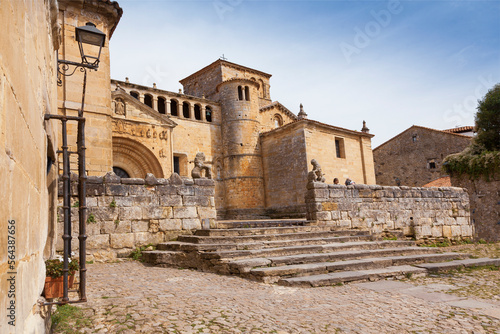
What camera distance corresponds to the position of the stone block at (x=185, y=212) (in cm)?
875

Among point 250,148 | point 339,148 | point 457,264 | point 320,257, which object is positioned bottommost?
point 457,264

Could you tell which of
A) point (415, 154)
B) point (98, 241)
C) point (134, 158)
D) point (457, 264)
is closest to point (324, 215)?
point (457, 264)

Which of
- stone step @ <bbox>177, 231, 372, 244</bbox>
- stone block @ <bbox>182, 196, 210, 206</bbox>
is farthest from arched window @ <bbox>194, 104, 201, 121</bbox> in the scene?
stone step @ <bbox>177, 231, 372, 244</bbox>

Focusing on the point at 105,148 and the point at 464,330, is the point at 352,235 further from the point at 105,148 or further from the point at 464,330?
the point at 105,148

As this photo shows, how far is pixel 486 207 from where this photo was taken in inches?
677

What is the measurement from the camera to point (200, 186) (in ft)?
30.0

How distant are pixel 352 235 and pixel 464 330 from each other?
5539 mm

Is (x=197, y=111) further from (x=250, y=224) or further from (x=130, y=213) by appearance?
(x=130, y=213)

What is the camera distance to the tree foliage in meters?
18.6

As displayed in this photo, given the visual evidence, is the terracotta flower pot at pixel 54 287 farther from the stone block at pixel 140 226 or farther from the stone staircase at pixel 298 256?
the stone block at pixel 140 226

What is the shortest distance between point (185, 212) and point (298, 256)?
3133 mm

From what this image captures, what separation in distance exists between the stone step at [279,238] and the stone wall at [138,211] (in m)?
0.57

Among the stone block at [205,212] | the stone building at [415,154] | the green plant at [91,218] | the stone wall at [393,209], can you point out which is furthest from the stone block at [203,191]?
the stone building at [415,154]

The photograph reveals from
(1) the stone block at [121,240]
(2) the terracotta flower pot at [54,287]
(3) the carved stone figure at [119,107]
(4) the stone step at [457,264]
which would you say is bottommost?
(4) the stone step at [457,264]
